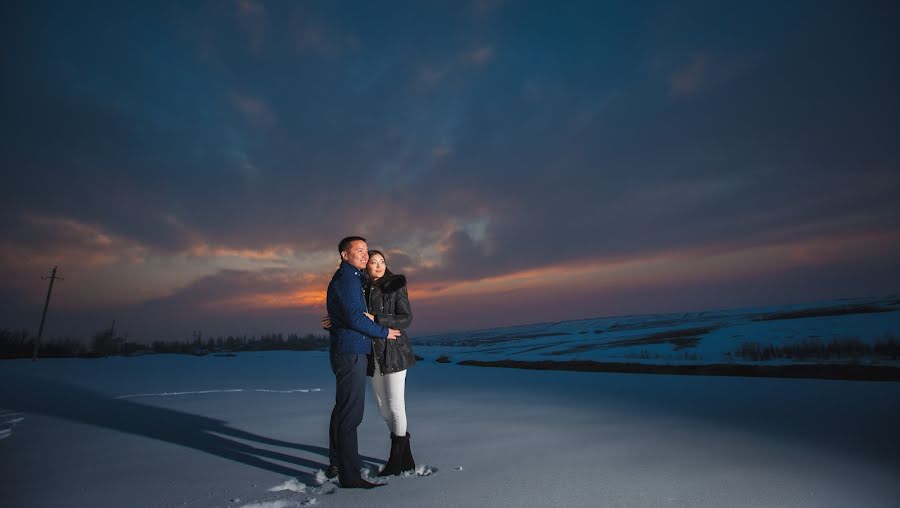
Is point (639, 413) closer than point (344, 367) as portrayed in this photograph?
No

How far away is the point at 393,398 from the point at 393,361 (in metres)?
0.31

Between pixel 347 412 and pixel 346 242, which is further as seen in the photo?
pixel 346 242

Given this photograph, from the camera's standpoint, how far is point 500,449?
3707mm

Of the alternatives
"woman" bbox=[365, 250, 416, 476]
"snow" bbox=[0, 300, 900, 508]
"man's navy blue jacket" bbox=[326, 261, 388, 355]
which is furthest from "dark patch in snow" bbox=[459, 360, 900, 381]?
"man's navy blue jacket" bbox=[326, 261, 388, 355]

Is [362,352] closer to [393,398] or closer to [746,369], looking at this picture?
[393,398]

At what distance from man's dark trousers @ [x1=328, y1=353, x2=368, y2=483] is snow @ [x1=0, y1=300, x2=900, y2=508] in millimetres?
167

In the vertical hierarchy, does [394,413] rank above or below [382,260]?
below

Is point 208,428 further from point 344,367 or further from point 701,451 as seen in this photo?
point 701,451

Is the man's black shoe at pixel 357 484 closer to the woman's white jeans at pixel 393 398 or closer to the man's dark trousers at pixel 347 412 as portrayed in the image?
the man's dark trousers at pixel 347 412

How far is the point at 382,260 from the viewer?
3.59 meters

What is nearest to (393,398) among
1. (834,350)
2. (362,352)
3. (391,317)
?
(362,352)

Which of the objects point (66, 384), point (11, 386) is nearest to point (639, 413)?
point (66, 384)

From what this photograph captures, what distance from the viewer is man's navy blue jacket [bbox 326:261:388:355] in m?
2.96

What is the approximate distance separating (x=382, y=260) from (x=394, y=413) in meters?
1.27
